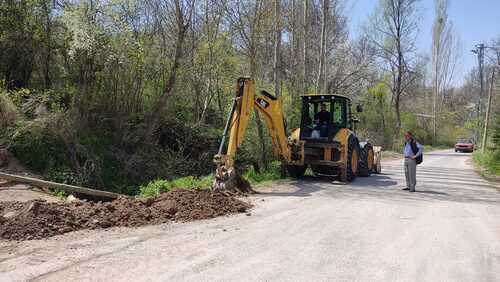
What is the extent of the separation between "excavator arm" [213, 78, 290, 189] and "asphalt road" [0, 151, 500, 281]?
1.29m

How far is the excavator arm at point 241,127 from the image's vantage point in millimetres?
10977

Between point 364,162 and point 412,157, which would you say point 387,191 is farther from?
point 364,162

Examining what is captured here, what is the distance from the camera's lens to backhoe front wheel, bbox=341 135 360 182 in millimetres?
14375

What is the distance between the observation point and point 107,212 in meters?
7.91

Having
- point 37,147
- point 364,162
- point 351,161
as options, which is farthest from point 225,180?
point 364,162

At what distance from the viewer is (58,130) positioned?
13.6 metres

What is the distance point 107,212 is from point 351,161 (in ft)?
29.6

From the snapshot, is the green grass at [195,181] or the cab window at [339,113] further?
the cab window at [339,113]

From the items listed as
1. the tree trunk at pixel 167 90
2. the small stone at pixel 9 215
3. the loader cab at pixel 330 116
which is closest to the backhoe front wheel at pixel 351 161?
the loader cab at pixel 330 116

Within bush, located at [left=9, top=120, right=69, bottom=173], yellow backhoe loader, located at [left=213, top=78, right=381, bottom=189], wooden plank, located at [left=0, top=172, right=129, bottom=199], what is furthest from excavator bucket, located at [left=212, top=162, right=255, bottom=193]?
bush, located at [left=9, top=120, right=69, bottom=173]

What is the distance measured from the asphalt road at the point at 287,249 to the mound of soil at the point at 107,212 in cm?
34

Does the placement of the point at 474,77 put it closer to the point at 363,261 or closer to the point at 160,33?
the point at 160,33

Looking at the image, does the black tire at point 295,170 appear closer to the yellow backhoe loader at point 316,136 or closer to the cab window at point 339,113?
the yellow backhoe loader at point 316,136

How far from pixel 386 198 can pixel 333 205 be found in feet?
6.99
